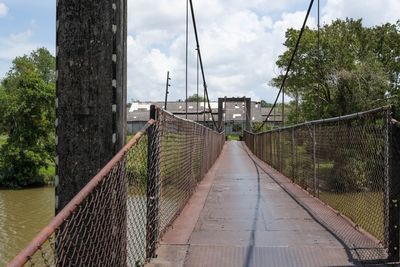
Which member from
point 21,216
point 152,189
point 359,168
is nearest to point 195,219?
point 152,189

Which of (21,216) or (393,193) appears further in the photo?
(21,216)

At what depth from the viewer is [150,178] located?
3.96 meters

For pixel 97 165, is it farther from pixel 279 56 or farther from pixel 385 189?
pixel 279 56

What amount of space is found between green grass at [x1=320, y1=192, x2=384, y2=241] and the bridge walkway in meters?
0.49

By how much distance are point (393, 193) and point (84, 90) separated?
234 cm

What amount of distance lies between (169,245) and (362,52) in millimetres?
30415

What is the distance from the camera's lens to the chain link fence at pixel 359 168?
4016 mm

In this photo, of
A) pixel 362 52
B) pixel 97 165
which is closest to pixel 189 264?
pixel 97 165

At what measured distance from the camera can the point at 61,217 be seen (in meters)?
2.02

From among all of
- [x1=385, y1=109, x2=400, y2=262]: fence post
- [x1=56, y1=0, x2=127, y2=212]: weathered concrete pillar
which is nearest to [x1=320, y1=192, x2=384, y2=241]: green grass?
[x1=385, y1=109, x2=400, y2=262]: fence post

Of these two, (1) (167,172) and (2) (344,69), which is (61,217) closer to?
(1) (167,172)

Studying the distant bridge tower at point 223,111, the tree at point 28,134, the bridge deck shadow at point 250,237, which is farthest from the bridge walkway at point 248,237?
the distant bridge tower at point 223,111

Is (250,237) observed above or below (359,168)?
below

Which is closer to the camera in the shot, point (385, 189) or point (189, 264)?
point (189, 264)
